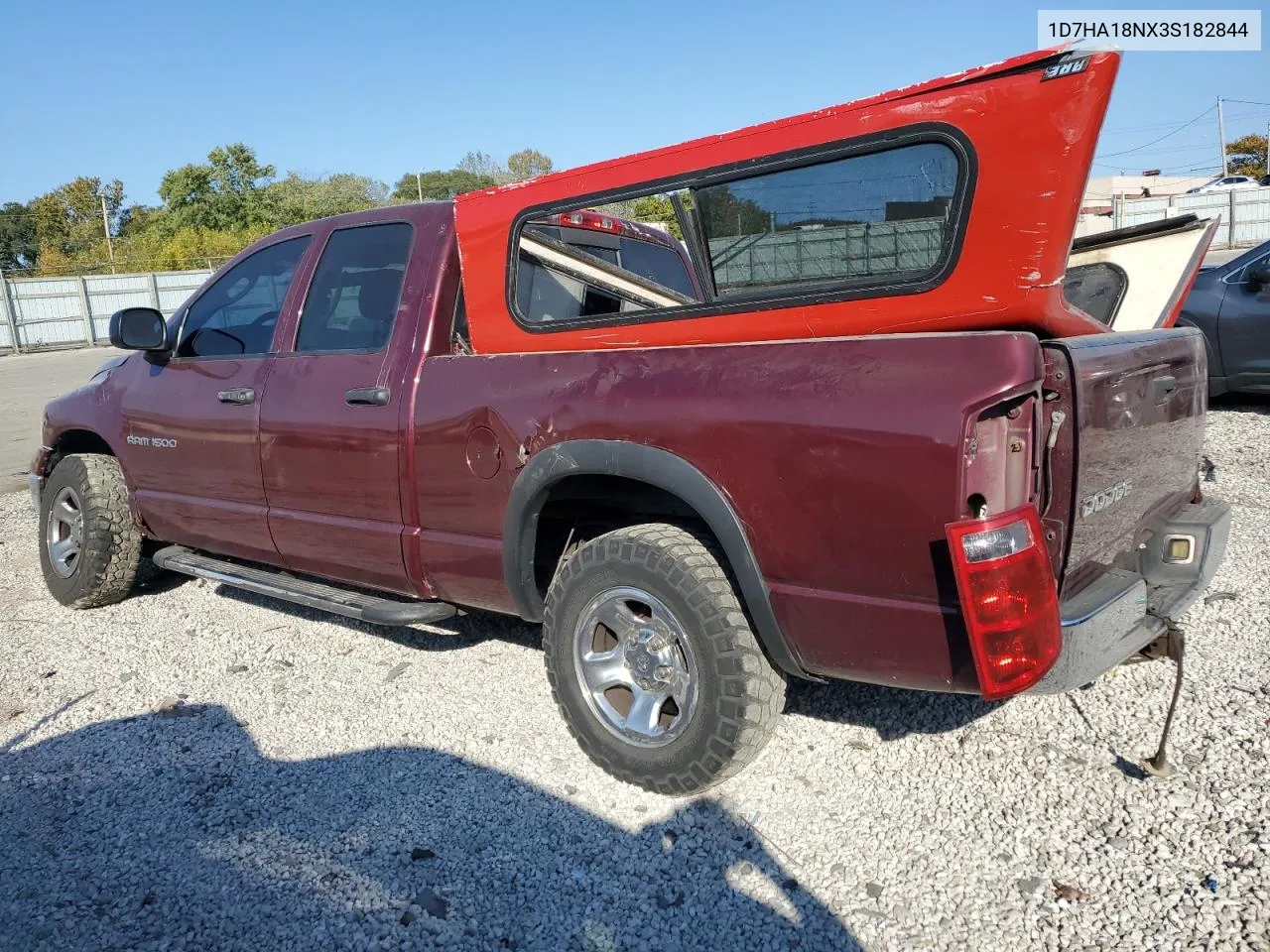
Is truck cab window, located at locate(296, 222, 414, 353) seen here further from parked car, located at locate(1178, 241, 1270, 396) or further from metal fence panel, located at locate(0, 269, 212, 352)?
metal fence panel, located at locate(0, 269, 212, 352)

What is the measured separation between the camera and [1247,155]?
67.4 m

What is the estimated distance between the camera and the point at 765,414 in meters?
2.53

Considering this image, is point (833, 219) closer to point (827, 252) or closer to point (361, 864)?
point (827, 252)

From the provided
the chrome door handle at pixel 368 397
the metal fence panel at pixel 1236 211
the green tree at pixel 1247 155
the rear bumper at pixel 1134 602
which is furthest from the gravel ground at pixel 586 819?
the green tree at pixel 1247 155

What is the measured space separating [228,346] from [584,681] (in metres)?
2.57

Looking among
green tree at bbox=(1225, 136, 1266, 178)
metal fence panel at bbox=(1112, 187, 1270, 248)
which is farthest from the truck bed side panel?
green tree at bbox=(1225, 136, 1266, 178)

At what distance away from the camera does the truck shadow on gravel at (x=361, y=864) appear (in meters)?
2.40

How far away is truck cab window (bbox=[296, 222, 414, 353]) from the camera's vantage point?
3771mm

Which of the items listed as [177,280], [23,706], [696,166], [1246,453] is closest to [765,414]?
[696,166]

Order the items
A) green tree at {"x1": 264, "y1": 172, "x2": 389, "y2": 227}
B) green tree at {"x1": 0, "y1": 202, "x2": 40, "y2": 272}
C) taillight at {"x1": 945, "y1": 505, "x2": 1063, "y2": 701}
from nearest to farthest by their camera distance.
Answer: taillight at {"x1": 945, "y1": 505, "x2": 1063, "y2": 701}, green tree at {"x1": 264, "y1": 172, "x2": 389, "y2": 227}, green tree at {"x1": 0, "y1": 202, "x2": 40, "y2": 272}

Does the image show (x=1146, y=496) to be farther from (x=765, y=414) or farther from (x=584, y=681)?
(x=584, y=681)

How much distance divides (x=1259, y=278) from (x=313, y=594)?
7.46 m

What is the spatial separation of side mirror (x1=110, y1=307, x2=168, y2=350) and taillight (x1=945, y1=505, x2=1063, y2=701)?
3.90 m

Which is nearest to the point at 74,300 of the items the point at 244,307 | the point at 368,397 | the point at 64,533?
the point at 64,533
